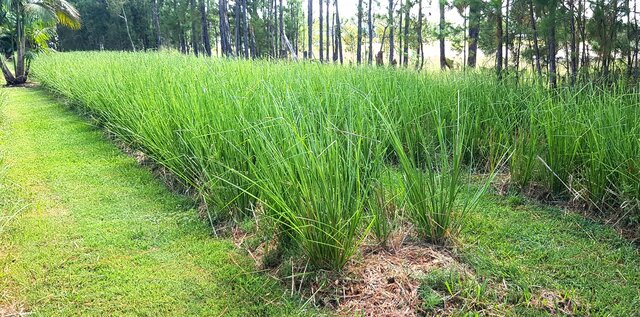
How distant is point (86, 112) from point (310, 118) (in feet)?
16.3

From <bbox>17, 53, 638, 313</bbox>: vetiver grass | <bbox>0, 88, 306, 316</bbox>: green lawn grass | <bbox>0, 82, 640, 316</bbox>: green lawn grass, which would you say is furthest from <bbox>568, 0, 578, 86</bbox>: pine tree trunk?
<bbox>0, 88, 306, 316</bbox>: green lawn grass

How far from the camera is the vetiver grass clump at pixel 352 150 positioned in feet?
5.90

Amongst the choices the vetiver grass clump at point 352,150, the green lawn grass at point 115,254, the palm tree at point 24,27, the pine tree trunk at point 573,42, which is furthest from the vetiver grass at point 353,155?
the palm tree at point 24,27

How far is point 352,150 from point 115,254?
1.27m

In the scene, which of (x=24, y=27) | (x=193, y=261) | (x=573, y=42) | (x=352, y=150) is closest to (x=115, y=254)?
(x=193, y=261)

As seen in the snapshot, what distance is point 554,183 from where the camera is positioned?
280 cm

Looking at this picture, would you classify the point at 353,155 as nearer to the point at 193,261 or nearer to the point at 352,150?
the point at 352,150

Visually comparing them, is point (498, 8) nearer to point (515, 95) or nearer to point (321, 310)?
point (515, 95)

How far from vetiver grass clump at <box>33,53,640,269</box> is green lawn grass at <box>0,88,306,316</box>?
0.26 metres

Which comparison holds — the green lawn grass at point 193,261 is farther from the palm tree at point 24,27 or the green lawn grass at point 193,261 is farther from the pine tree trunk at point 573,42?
the palm tree at point 24,27

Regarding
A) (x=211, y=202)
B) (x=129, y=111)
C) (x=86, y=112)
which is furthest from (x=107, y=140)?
(x=211, y=202)

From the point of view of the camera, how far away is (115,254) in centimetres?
219

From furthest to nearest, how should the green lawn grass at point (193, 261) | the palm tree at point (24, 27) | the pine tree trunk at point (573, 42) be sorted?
1. the palm tree at point (24, 27)
2. the pine tree trunk at point (573, 42)
3. the green lawn grass at point (193, 261)

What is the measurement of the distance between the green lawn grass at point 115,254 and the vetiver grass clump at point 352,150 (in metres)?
0.26
